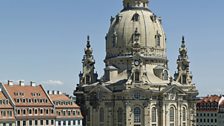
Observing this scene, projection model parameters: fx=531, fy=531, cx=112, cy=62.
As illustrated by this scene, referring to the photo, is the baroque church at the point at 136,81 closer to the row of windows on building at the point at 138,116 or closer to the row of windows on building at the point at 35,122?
the row of windows on building at the point at 138,116

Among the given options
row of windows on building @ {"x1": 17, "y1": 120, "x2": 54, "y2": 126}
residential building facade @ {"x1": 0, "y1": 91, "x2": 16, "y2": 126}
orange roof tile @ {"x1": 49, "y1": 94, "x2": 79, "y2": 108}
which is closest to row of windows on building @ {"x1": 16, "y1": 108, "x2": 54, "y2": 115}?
row of windows on building @ {"x1": 17, "y1": 120, "x2": 54, "y2": 126}

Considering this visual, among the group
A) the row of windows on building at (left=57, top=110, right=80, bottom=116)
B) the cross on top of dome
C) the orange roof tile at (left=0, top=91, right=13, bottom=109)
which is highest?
the cross on top of dome

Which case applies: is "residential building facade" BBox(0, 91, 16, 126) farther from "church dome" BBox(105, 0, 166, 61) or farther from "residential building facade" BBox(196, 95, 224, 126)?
"residential building facade" BBox(196, 95, 224, 126)

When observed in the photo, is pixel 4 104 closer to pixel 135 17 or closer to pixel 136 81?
pixel 136 81

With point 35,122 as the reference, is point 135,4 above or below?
above

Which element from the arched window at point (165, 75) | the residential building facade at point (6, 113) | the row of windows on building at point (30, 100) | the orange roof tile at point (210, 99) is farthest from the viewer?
the orange roof tile at point (210, 99)

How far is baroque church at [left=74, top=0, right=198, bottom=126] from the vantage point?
417 ft

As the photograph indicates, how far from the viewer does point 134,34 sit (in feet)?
436

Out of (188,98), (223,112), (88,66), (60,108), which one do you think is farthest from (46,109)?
(223,112)

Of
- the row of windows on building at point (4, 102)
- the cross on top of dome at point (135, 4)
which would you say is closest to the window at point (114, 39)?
the cross on top of dome at point (135, 4)

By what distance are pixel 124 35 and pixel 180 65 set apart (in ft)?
→ 60.5

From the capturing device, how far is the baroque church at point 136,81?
127m

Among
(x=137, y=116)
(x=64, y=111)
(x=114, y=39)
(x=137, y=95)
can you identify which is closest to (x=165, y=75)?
(x=137, y=95)

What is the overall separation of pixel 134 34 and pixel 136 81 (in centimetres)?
1305
